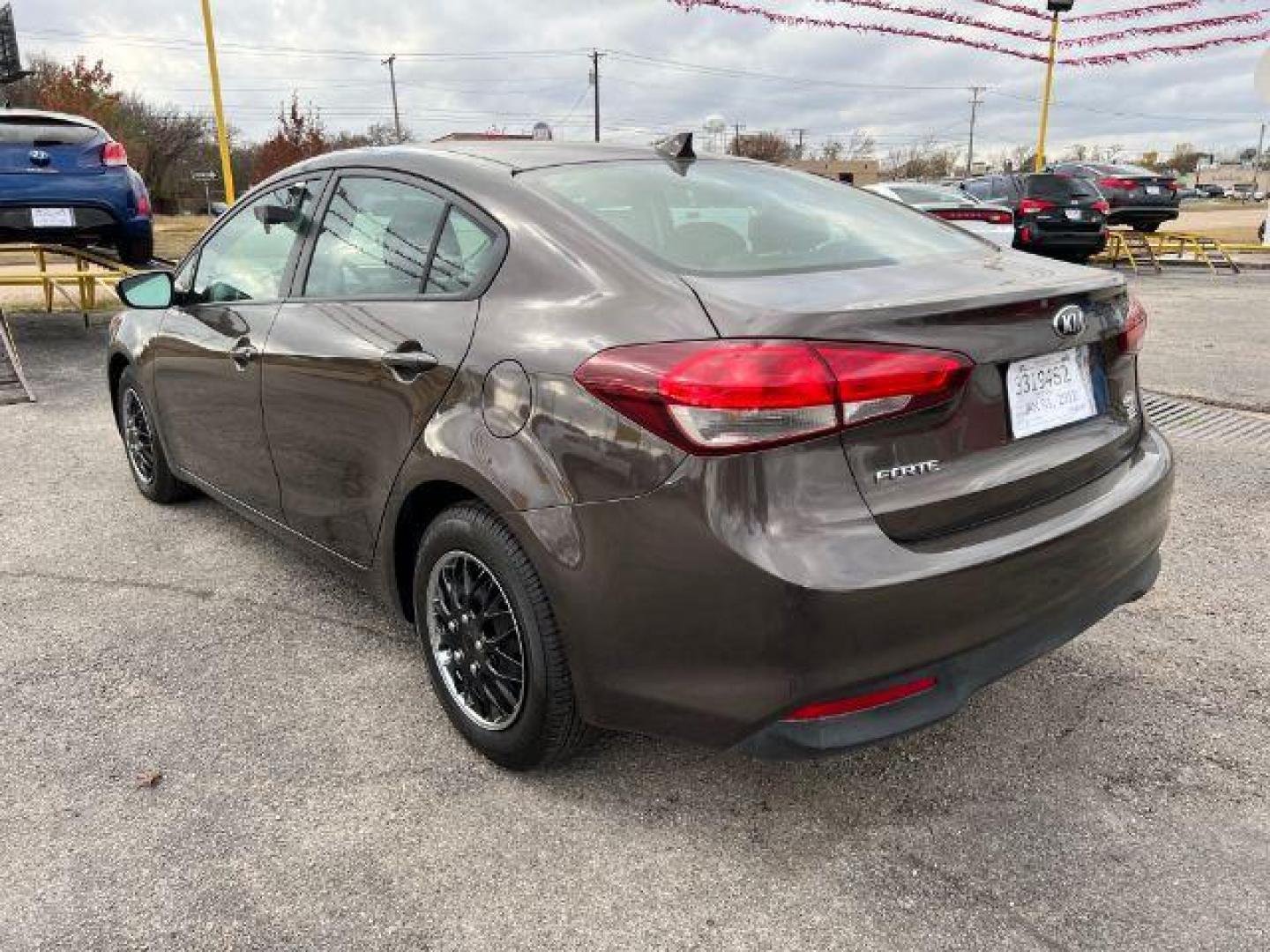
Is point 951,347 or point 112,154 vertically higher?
point 112,154

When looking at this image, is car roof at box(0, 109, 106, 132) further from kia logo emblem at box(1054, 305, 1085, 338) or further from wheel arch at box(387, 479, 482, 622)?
kia logo emblem at box(1054, 305, 1085, 338)

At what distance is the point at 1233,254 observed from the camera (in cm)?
1998

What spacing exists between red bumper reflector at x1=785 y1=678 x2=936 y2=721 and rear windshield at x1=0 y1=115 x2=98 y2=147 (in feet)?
28.8

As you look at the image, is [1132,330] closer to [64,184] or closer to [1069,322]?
[1069,322]

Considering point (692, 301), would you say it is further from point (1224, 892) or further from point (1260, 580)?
point (1260, 580)

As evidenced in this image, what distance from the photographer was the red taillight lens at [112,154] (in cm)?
858

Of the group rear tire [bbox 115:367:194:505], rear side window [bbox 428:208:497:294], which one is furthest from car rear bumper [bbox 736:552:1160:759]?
rear tire [bbox 115:367:194:505]

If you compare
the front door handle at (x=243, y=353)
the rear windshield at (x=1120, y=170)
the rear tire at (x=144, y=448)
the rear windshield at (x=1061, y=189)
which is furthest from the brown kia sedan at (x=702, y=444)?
the rear windshield at (x=1120, y=170)

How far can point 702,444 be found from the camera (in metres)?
1.88

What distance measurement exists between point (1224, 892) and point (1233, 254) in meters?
21.6

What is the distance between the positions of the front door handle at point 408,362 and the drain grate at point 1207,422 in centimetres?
429

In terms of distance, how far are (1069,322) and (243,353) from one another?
2.51m

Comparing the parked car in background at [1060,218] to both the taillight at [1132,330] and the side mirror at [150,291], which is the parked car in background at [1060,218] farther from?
the side mirror at [150,291]

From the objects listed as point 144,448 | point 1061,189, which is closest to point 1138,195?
point 1061,189
